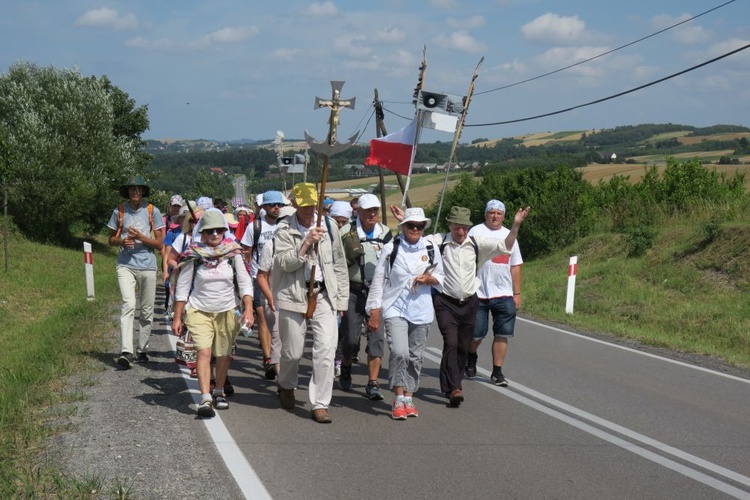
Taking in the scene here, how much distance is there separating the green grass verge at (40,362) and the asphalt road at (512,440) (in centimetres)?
121

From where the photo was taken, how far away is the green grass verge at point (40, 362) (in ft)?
18.6

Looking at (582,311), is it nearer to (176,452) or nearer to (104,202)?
(176,452)

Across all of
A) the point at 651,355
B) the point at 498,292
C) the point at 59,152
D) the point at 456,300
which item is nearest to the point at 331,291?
the point at 456,300

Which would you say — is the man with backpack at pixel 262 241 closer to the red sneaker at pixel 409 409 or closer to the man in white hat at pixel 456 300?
the man in white hat at pixel 456 300

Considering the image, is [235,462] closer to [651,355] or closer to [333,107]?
[333,107]

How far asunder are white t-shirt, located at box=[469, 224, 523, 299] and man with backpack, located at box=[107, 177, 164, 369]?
355cm

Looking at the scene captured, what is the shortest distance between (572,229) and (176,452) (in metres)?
25.1

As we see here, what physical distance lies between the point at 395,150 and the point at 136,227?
840 cm

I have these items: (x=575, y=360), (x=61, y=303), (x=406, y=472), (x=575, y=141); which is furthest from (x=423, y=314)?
(x=575, y=141)

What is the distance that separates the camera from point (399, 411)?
309 inches

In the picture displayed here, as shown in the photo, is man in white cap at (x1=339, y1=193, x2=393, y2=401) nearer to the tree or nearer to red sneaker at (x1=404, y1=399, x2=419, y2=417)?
red sneaker at (x1=404, y1=399, x2=419, y2=417)

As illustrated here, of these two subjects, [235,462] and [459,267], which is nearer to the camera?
[235,462]

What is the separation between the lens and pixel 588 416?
810 cm

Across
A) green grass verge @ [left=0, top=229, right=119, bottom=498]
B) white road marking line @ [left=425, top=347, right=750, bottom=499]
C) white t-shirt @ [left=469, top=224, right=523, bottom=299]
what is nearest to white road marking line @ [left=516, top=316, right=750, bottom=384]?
white road marking line @ [left=425, top=347, right=750, bottom=499]
